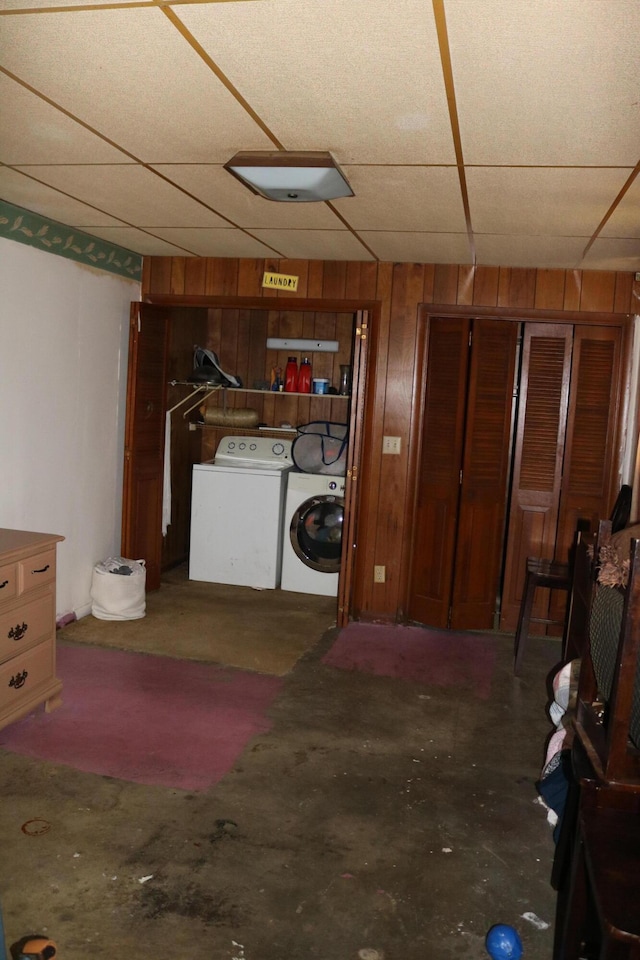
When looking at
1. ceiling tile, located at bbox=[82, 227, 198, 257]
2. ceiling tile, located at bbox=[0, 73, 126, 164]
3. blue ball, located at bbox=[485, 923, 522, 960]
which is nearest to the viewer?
blue ball, located at bbox=[485, 923, 522, 960]

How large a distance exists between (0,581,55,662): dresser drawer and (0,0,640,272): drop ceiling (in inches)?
68.9

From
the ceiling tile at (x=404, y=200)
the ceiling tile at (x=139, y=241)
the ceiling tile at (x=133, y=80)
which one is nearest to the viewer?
the ceiling tile at (x=133, y=80)

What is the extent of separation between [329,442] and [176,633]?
1925mm

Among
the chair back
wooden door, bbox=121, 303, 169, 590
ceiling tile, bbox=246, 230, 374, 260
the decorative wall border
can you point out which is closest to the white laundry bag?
wooden door, bbox=121, 303, 169, 590

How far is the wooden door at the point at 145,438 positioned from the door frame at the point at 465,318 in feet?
5.71

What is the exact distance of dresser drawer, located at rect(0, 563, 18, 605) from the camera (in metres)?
2.89

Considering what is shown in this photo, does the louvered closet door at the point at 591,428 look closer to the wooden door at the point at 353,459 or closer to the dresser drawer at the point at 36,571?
the wooden door at the point at 353,459

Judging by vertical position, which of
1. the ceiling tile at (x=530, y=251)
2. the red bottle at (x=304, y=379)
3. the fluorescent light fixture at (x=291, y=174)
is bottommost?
the red bottle at (x=304, y=379)

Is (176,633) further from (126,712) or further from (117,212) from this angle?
(117,212)

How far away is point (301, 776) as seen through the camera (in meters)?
2.87

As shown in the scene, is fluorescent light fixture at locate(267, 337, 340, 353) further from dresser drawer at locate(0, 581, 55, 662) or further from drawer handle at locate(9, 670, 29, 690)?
drawer handle at locate(9, 670, 29, 690)

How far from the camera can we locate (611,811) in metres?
1.74

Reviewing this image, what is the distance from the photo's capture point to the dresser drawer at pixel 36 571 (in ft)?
9.89

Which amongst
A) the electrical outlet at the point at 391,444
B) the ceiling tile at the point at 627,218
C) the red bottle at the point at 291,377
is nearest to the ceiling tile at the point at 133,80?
the ceiling tile at the point at 627,218
